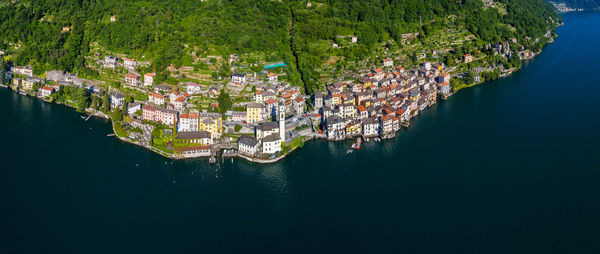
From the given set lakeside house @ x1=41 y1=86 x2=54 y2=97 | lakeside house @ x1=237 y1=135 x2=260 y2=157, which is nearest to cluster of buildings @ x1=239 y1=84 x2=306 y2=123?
lakeside house @ x1=237 y1=135 x2=260 y2=157

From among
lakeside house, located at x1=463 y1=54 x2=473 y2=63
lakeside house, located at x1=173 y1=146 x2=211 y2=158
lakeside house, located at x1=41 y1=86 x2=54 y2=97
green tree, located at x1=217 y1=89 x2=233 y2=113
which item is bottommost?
lakeside house, located at x1=173 y1=146 x2=211 y2=158

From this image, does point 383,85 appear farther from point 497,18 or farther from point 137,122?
point 497,18

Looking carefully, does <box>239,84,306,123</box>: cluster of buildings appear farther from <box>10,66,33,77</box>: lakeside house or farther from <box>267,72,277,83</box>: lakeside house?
<box>10,66,33,77</box>: lakeside house

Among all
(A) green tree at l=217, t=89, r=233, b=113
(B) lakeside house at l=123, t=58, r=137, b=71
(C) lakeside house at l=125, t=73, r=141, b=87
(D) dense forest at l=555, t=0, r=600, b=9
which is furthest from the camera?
(D) dense forest at l=555, t=0, r=600, b=9

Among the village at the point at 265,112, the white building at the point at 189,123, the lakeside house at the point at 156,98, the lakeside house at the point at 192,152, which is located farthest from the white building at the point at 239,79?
the lakeside house at the point at 192,152

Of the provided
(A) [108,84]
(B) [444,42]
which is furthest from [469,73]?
(A) [108,84]

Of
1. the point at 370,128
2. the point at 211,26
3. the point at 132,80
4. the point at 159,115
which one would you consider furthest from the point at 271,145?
the point at 211,26
